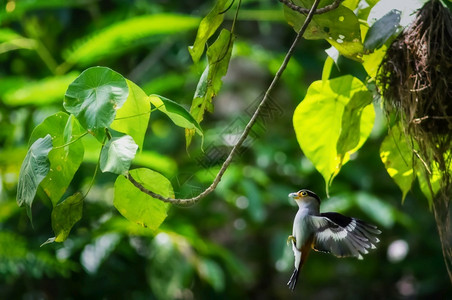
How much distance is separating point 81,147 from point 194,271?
7.68 ft

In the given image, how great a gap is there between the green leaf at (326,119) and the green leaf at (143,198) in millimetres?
325

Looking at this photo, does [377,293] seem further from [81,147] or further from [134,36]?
[81,147]

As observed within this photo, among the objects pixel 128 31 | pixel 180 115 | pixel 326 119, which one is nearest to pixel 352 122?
pixel 326 119

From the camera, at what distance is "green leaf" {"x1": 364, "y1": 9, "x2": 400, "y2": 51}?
1.15m

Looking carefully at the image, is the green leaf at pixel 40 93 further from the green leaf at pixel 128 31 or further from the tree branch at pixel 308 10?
the tree branch at pixel 308 10

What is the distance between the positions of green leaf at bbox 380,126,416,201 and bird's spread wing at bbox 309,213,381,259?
0.36m

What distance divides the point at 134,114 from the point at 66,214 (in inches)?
7.0

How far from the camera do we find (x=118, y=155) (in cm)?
89

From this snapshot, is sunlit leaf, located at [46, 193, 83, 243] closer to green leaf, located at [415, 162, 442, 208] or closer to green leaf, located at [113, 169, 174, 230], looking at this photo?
green leaf, located at [113, 169, 174, 230]

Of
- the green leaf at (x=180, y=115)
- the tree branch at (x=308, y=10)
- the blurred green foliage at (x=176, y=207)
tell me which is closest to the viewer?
the green leaf at (x=180, y=115)

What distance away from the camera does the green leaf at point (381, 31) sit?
1150 mm

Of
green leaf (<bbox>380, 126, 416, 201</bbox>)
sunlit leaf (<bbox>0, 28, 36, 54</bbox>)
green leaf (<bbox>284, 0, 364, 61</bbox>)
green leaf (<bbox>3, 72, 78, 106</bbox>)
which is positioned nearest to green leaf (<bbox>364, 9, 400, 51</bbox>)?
green leaf (<bbox>284, 0, 364, 61</bbox>)

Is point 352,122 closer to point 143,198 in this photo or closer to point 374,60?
point 374,60

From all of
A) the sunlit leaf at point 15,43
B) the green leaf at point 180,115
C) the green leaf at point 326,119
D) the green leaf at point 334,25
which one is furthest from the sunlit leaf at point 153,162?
the green leaf at point 180,115
